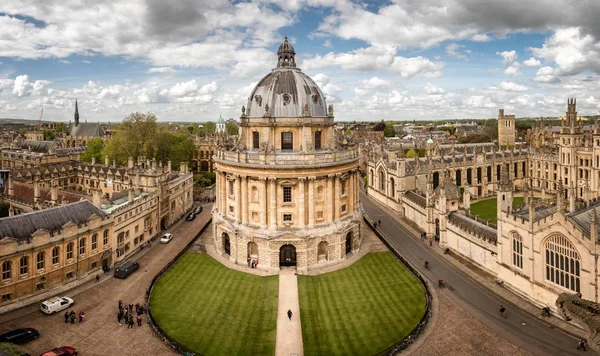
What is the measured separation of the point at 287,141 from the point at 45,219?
23.6m

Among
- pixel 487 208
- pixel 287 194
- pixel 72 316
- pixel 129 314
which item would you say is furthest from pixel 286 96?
pixel 487 208

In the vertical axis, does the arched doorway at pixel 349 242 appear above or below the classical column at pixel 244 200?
below

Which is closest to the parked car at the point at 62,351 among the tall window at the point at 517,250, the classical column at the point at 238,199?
the classical column at the point at 238,199

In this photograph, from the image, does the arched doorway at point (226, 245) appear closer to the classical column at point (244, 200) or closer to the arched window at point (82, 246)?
the classical column at point (244, 200)

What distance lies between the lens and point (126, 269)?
3947 cm

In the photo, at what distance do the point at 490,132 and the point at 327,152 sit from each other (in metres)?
137

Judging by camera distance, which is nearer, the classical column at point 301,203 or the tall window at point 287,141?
the classical column at point 301,203

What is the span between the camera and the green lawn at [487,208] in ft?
196

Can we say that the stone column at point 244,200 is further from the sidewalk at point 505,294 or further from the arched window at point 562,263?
the arched window at point 562,263

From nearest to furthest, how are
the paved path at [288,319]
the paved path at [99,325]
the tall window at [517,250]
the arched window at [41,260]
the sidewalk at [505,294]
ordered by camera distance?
the paved path at [99,325] < the paved path at [288,319] < the sidewalk at [505,294] < the tall window at [517,250] < the arched window at [41,260]

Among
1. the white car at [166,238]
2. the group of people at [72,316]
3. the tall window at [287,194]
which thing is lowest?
the group of people at [72,316]

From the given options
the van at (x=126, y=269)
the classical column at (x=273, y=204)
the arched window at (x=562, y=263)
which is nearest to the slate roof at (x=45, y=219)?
the van at (x=126, y=269)

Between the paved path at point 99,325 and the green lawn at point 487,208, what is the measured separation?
4537 centimetres

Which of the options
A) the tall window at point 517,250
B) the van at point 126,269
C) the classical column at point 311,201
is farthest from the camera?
the classical column at point 311,201
